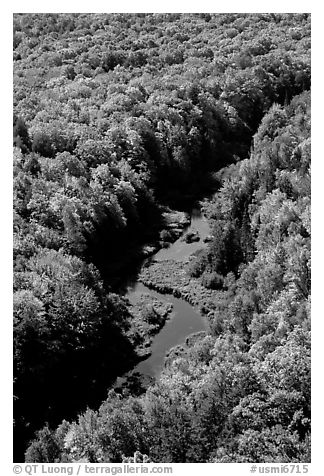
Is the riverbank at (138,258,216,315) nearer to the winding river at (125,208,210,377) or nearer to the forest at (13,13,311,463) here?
the forest at (13,13,311,463)

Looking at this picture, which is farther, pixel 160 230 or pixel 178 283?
pixel 160 230

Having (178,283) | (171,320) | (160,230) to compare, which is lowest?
(171,320)

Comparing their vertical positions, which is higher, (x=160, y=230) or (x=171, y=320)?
(x=160, y=230)

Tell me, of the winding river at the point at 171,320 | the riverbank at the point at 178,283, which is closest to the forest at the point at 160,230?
the riverbank at the point at 178,283

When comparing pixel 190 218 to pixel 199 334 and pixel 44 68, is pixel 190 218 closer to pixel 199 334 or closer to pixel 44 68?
pixel 199 334

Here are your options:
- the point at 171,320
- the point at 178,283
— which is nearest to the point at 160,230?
the point at 178,283

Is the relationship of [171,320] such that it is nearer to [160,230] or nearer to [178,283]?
[178,283]
